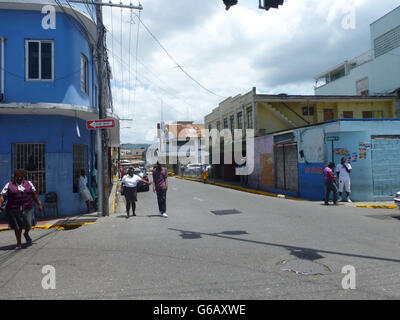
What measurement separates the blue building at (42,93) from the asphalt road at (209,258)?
2.99 meters

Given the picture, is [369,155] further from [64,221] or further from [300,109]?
[64,221]

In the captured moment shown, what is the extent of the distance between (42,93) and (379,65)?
30.1 m

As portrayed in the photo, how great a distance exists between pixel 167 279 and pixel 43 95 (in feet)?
29.0

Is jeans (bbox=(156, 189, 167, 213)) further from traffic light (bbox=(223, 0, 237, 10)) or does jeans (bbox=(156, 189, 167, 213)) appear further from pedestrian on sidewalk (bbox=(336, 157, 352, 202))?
pedestrian on sidewalk (bbox=(336, 157, 352, 202))

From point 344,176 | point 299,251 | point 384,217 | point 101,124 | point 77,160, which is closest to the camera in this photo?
point 299,251

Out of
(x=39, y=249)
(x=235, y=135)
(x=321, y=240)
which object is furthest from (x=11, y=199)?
(x=235, y=135)

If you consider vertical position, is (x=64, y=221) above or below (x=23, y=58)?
below

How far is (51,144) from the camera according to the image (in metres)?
11.5

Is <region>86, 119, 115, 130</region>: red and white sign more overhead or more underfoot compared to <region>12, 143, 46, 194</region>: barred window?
more overhead

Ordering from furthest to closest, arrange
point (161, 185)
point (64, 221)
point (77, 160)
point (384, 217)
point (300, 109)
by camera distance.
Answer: point (300, 109)
point (77, 160)
point (161, 185)
point (64, 221)
point (384, 217)

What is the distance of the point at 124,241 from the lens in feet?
24.7

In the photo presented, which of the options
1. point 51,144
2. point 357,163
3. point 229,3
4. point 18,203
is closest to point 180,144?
point 357,163

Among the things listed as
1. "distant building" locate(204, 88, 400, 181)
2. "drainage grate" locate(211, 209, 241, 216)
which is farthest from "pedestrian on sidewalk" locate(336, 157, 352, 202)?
"distant building" locate(204, 88, 400, 181)

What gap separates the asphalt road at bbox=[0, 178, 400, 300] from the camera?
442 centimetres
